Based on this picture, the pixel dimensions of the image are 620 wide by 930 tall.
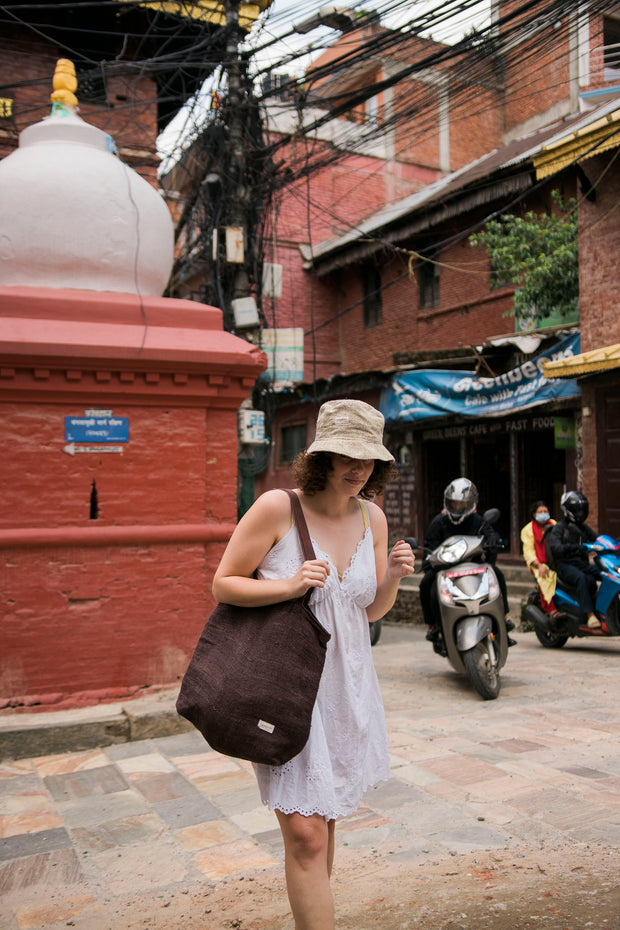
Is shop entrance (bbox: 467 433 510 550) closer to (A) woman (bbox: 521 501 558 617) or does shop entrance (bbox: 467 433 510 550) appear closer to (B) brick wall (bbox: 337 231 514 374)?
(B) brick wall (bbox: 337 231 514 374)

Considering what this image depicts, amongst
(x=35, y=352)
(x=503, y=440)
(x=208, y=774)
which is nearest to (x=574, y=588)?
(x=208, y=774)

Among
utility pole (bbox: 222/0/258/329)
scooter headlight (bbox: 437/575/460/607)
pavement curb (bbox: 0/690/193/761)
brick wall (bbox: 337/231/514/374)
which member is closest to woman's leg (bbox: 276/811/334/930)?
pavement curb (bbox: 0/690/193/761)

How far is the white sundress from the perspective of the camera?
227 cm

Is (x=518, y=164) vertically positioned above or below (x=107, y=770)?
above

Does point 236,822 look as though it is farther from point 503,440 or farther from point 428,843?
point 503,440

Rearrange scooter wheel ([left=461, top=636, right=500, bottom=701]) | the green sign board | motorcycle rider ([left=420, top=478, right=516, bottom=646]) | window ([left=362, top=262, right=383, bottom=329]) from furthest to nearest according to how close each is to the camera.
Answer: window ([left=362, top=262, right=383, bottom=329]) < the green sign board < motorcycle rider ([left=420, top=478, right=516, bottom=646]) < scooter wheel ([left=461, top=636, right=500, bottom=701])

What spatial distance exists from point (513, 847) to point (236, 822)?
1.27 meters

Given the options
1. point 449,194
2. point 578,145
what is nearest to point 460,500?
point 578,145

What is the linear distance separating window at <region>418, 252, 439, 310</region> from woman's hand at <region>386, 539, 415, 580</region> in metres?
15.0

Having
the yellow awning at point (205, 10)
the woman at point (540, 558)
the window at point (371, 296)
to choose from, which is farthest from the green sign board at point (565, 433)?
the yellow awning at point (205, 10)

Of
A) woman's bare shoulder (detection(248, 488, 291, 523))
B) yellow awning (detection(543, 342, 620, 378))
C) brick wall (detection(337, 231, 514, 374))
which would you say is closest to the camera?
woman's bare shoulder (detection(248, 488, 291, 523))

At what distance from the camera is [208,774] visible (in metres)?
4.43

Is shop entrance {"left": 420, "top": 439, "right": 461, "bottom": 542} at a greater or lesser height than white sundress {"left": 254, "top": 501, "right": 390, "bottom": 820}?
greater

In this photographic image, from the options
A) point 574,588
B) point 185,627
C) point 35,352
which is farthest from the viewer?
point 574,588
